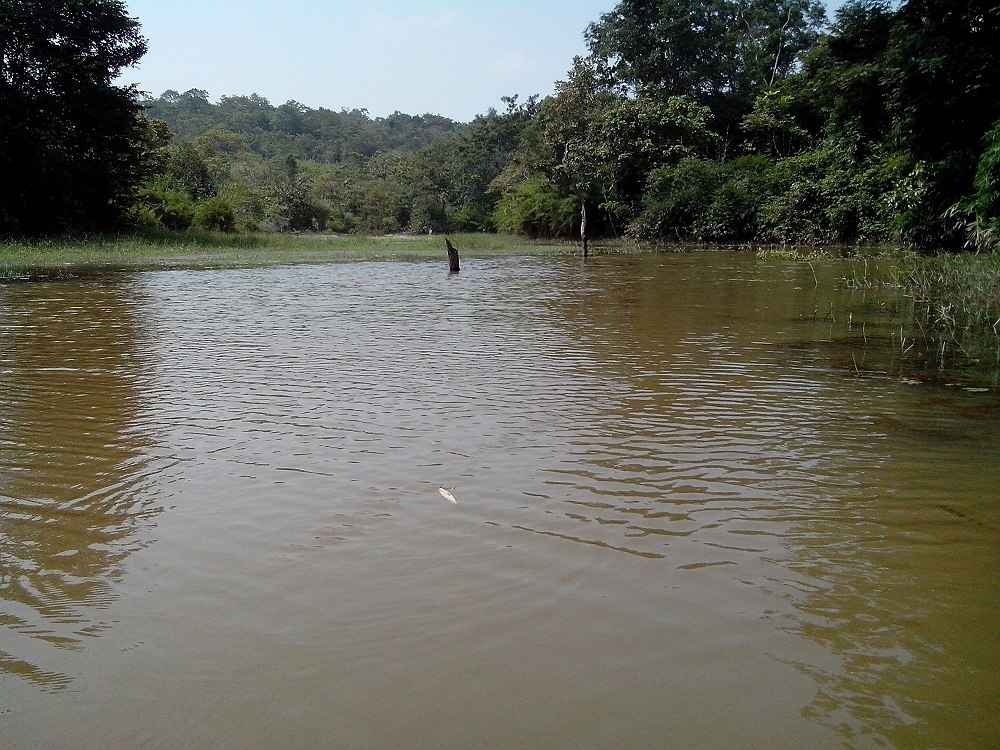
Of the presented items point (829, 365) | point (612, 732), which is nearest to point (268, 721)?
point (612, 732)

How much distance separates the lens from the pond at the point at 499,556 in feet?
7.41

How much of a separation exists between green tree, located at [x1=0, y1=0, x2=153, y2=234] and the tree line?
0.22 feet

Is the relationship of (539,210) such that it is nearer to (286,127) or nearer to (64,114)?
(64,114)

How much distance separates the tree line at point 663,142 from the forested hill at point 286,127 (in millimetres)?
42404

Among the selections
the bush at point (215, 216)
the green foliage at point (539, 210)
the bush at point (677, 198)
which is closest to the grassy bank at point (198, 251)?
the green foliage at point (539, 210)

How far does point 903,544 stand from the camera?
132 inches

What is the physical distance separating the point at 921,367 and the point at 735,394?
2256 mm

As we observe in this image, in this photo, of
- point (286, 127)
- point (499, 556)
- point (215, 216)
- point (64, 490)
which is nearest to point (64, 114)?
point (215, 216)

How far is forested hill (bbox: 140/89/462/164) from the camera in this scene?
3656 inches

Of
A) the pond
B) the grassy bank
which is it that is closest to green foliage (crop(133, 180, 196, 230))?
the grassy bank

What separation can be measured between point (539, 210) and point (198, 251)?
→ 1771 cm

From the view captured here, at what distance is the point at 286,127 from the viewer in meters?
111

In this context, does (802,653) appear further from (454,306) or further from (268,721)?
(454,306)

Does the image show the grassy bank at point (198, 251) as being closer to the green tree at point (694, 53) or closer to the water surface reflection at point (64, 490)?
the green tree at point (694, 53)
